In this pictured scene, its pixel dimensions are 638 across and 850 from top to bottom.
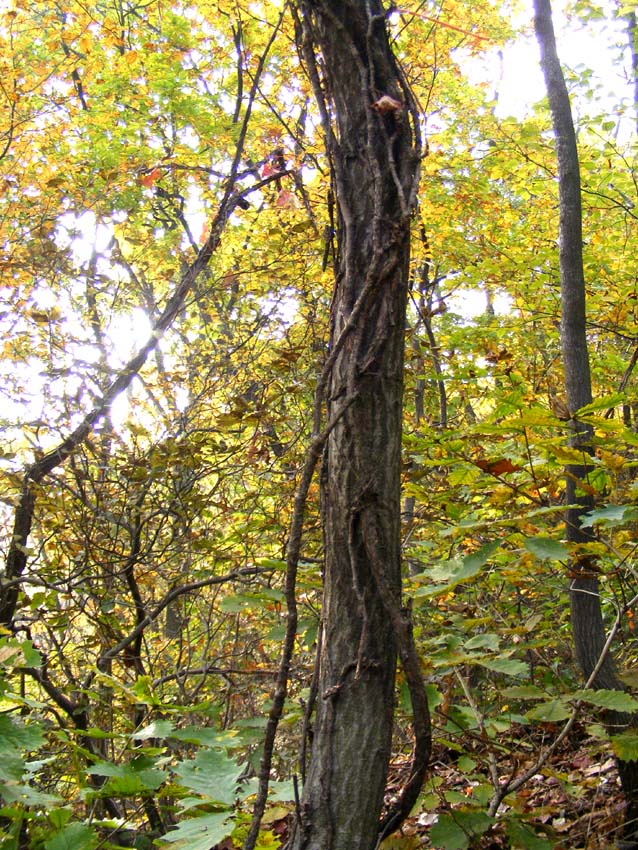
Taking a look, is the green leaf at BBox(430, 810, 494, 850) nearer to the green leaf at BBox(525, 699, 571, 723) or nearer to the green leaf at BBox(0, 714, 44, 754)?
the green leaf at BBox(525, 699, 571, 723)

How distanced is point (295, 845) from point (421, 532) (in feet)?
10.3

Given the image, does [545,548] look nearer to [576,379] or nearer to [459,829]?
[459,829]

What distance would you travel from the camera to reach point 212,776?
1.45 meters

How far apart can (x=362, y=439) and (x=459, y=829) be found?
1.13 m

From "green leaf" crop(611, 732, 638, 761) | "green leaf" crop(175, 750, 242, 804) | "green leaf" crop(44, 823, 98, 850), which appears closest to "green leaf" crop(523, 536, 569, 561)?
"green leaf" crop(611, 732, 638, 761)

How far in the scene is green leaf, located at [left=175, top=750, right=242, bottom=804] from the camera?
139cm

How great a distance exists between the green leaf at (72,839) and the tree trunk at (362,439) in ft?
1.43

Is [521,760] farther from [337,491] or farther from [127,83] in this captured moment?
[127,83]

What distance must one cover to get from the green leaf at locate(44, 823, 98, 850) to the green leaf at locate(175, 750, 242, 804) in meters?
0.21

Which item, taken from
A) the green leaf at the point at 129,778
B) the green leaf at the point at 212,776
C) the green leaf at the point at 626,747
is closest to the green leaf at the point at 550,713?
the green leaf at the point at 626,747

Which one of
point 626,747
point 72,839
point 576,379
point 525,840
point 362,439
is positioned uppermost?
point 576,379

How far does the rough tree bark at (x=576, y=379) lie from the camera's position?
2277 millimetres

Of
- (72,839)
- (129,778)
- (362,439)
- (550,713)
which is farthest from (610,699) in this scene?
(72,839)

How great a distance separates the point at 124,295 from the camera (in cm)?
489
